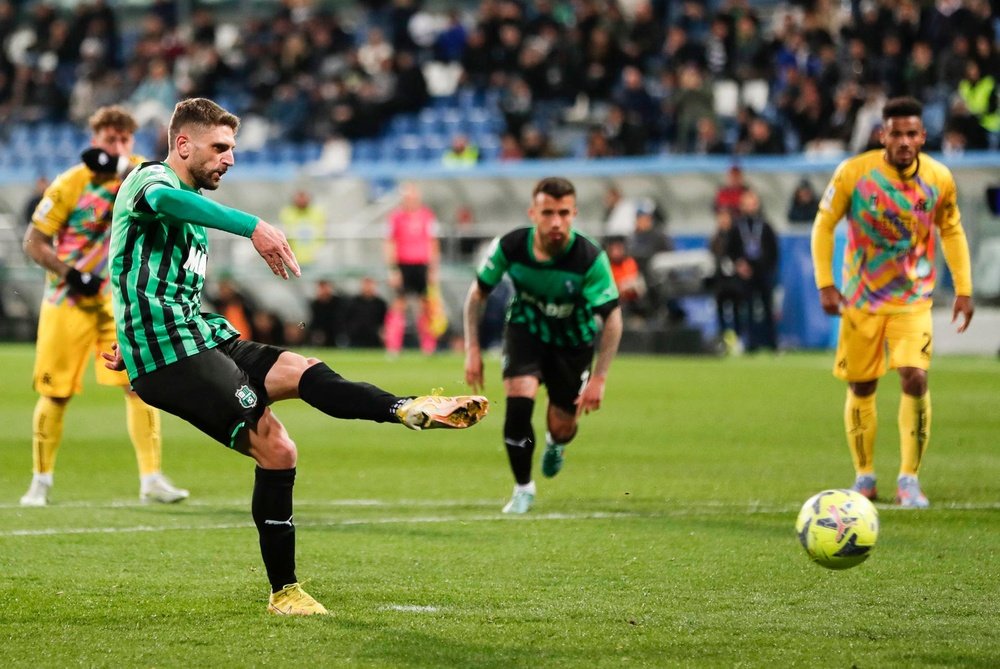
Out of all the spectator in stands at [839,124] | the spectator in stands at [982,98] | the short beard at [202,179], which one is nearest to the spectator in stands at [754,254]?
the spectator in stands at [839,124]

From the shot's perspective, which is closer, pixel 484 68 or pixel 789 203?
pixel 789 203

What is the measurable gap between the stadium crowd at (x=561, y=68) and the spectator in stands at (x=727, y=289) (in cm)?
218

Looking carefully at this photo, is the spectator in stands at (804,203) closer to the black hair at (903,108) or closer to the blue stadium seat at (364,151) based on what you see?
the blue stadium seat at (364,151)

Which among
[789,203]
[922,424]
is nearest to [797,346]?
[789,203]

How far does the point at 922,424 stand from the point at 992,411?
5.45 metres

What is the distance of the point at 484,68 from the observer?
28047 mm

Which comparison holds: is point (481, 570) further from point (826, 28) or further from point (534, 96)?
point (534, 96)

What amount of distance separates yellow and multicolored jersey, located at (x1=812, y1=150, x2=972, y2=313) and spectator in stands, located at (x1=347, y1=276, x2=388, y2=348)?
577 inches

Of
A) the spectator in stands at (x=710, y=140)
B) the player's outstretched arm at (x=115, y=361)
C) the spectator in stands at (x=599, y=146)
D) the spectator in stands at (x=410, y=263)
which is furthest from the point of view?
the spectator in stands at (x=599, y=146)

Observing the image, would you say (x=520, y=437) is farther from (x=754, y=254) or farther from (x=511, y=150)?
(x=511, y=150)

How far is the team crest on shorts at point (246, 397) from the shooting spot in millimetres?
5844

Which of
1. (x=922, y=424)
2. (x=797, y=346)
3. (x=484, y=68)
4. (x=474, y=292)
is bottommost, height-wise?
(x=797, y=346)

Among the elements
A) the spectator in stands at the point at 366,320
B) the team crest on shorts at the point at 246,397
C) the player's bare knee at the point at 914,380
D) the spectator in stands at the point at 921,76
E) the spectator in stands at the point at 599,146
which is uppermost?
the spectator in stands at the point at 921,76

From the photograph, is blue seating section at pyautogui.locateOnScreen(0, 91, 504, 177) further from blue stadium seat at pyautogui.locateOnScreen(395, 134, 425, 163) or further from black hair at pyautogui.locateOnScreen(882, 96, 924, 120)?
black hair at pyautogui.locateOnScreen(882, 96, 924, 120)
